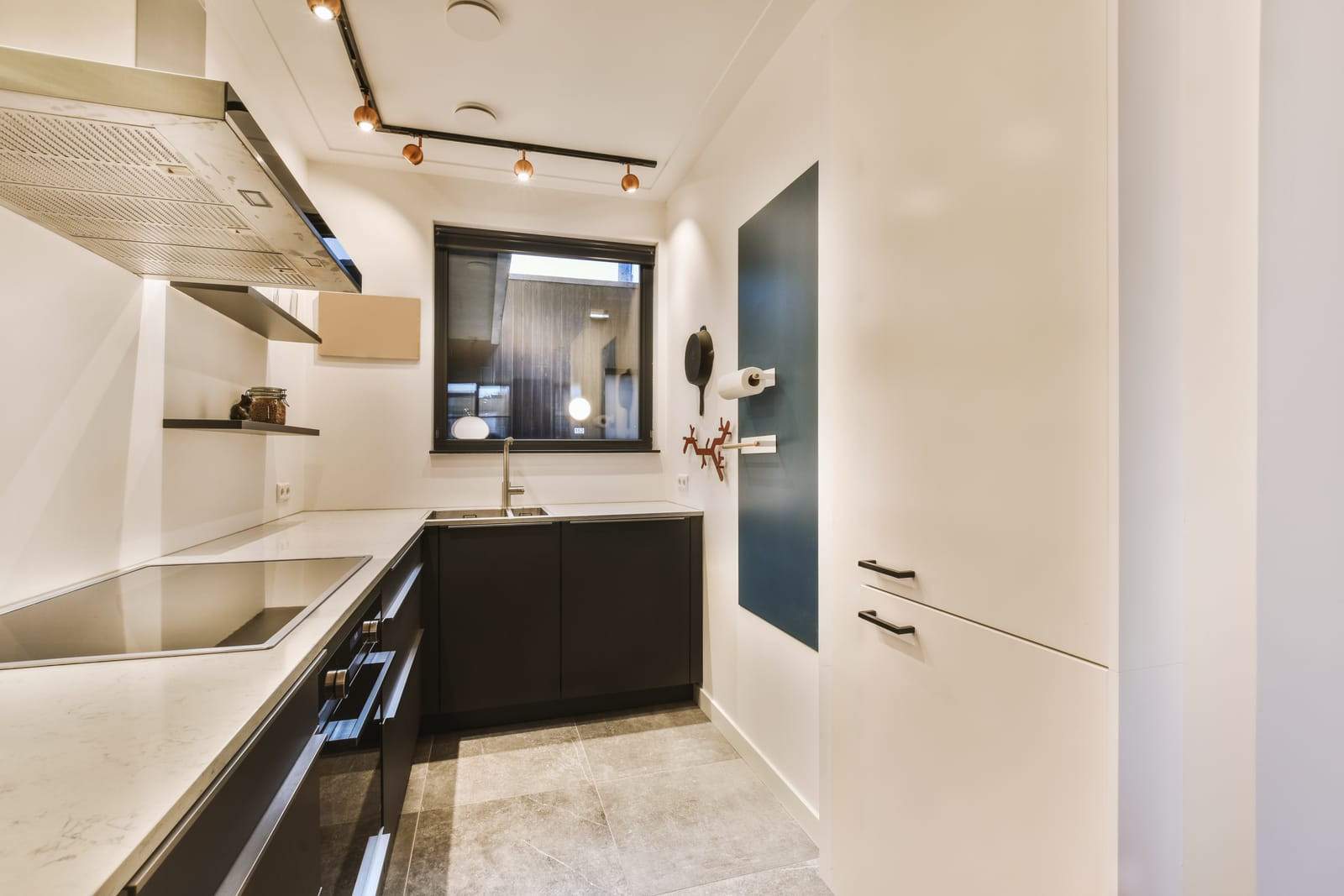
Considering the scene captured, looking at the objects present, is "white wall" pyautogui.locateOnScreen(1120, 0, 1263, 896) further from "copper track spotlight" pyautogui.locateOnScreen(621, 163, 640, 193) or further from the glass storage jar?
the glass storage jar

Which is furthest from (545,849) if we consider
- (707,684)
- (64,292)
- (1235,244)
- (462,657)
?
(1235,244)

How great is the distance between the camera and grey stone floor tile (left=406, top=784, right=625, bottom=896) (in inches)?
64.9

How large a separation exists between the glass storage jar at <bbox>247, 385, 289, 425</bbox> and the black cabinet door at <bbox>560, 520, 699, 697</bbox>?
123 centimetres

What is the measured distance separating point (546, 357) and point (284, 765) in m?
2.70

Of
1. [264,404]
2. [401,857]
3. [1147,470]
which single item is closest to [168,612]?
[401,857]

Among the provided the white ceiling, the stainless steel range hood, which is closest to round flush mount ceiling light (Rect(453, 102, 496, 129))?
the white ceiling

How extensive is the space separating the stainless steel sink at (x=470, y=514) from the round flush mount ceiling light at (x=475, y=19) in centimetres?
191

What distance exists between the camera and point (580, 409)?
338cm

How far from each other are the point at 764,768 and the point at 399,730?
128 cm

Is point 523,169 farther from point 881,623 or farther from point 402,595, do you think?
point 881,623

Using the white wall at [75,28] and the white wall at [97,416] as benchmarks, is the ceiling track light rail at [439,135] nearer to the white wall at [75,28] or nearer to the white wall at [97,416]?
the white wall at [75,28]

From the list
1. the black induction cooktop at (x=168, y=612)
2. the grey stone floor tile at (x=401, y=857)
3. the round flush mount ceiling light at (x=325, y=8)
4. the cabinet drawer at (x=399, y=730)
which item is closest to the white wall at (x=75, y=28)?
the round flush mount ceiling light at (x=325, y=8)

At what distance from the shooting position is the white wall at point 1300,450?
74cm

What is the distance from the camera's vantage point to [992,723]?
105 centimetres
